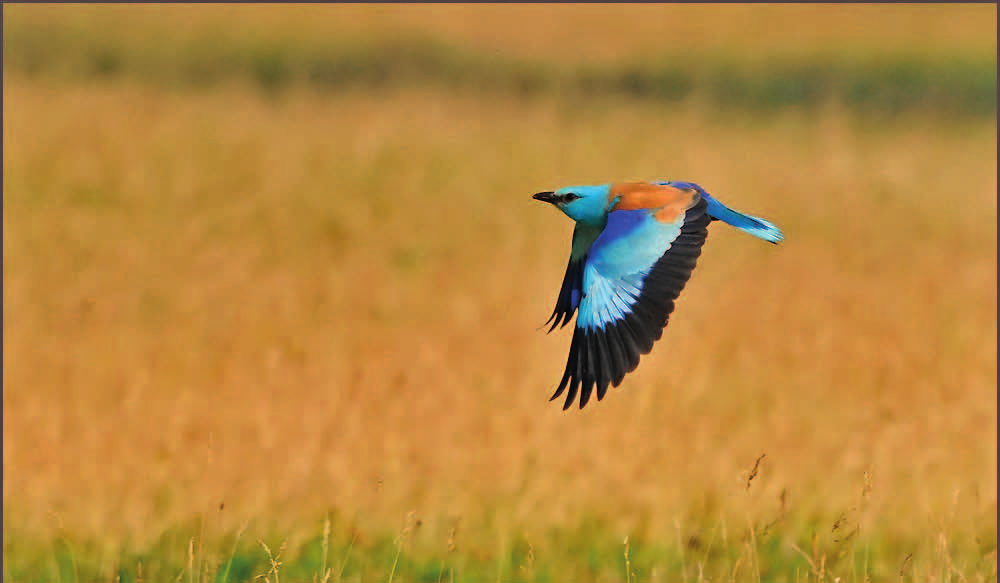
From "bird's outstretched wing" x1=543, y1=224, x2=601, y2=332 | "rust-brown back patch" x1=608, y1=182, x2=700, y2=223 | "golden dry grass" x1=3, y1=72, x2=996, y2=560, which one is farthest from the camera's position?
"golden dry grass" x1=3, y1=72, x2=996, y2=560

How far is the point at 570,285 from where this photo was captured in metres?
4.84

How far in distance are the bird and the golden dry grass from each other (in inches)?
25.3

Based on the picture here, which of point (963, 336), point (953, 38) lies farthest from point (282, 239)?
point (953, 38)

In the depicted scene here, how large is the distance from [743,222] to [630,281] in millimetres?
699

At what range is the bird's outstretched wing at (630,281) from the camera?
13.8 ft

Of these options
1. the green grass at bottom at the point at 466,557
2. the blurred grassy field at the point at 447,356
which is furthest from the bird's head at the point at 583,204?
the green grass at bottom at the point at 466,557

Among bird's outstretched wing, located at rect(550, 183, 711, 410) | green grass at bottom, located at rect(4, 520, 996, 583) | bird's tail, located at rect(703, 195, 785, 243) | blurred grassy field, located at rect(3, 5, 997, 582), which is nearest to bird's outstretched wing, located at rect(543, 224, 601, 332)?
bird's outstretched wing, located at rect(550, 183, 711, 410)

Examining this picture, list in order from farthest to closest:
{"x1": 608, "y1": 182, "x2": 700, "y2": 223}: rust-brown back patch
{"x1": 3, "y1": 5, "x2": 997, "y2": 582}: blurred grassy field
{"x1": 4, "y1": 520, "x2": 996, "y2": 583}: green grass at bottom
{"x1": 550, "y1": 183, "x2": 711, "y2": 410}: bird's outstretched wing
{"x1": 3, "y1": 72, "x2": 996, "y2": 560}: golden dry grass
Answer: {"x1": 3, "y1": 72, "x2": 996, "y2": 560}: golden dry grass < {"x1": 3, "y1": 5, "x2": 997, "y2": 582}: blurred grassy field < {"x1": 4, "y1": 520, "x2": 996, "y2": 583}: green grass at bottom < {"x1": 608, "y1": 182, "x2": 700, "y2": 223}: rust-brown back patch < {"x1": 550, "y1": 183, "x2": 711, "y2": 410}: bird's outstretched wing

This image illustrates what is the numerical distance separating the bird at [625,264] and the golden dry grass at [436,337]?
25.3 inches

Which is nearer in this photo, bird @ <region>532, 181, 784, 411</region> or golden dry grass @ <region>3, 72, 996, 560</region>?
bird @ <region>532, 181, 784, 411</region>

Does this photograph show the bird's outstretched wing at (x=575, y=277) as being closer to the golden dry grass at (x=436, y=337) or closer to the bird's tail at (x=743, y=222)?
the golden dry grass at (x=436, y=337)

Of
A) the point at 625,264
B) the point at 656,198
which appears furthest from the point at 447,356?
the point at 625,264

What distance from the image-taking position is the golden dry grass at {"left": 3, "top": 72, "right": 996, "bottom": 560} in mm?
6539

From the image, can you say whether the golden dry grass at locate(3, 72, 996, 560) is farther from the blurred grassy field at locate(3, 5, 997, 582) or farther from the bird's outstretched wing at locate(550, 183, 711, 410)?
the bird's outstretched wing at locate(550, 183, 711, 410)
